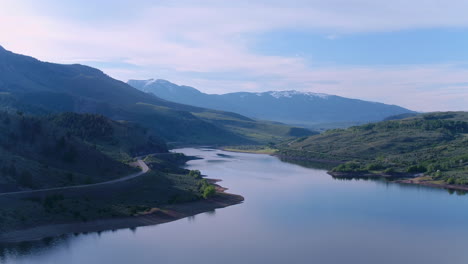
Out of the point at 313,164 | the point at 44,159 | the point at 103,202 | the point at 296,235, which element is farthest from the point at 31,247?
the point at 313,164

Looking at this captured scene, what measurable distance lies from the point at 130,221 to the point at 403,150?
11414 centimetres

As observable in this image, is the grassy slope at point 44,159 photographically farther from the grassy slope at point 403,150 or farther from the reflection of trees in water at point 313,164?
the grassy slope at point 403,150

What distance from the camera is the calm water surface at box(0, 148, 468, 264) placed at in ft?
167

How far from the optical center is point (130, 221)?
64750 mm

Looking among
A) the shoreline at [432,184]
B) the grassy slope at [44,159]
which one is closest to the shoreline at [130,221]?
the grassy slope at [44,159]

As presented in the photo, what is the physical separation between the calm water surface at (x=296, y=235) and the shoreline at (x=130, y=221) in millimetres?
1845

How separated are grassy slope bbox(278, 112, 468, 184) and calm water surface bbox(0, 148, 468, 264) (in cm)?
2716

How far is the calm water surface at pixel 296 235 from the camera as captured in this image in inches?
2004

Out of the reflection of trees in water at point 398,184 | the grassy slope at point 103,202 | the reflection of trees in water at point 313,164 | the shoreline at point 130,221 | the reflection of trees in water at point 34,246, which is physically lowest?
the reflection of trees in water at point 34,246

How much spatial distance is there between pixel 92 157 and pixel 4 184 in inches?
962

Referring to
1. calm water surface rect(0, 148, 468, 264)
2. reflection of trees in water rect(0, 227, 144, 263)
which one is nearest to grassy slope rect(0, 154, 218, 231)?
reflection of trees in water rect(0, 227, 144, 263)

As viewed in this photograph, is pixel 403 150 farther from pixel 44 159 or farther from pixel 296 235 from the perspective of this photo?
pixel 44 159

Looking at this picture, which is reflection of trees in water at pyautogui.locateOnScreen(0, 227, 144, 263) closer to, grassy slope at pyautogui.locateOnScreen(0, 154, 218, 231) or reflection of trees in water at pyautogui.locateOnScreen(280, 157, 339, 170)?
grassy slope at pyautogui.locateOnScreen(0, 154, 218, 231)

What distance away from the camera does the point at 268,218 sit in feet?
227
